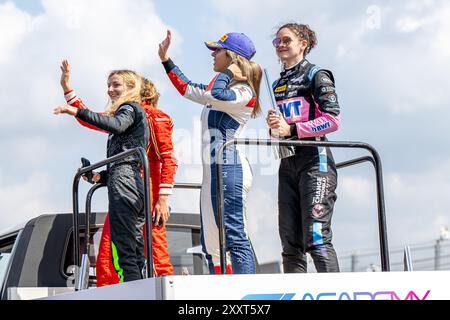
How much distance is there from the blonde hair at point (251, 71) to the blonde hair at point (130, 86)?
672mm

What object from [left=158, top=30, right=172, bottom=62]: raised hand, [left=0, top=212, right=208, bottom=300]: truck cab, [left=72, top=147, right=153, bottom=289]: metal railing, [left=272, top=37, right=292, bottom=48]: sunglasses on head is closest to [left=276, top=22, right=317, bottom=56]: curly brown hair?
[left=272, top=37, right=292, bottom=48]: sunglasses on head

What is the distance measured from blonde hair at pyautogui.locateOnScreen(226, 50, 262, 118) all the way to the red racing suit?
0.59m

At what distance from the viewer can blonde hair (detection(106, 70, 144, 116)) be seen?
5.70 metres

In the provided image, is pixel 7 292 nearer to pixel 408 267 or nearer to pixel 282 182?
pixel 282 182

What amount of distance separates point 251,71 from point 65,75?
4.14 ft

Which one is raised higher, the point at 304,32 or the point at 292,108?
the point at 304,32

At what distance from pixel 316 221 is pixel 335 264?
26 cm

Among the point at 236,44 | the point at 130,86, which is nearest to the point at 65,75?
the point at 130,86

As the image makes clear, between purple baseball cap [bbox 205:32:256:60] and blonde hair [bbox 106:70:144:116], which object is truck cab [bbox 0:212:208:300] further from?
purple baseball cap [bbox 205:32:256:60]

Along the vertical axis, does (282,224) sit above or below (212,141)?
below

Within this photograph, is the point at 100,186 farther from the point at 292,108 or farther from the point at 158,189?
the point at 292,108

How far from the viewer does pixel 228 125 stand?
5422 mm

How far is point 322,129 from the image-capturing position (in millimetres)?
5191
